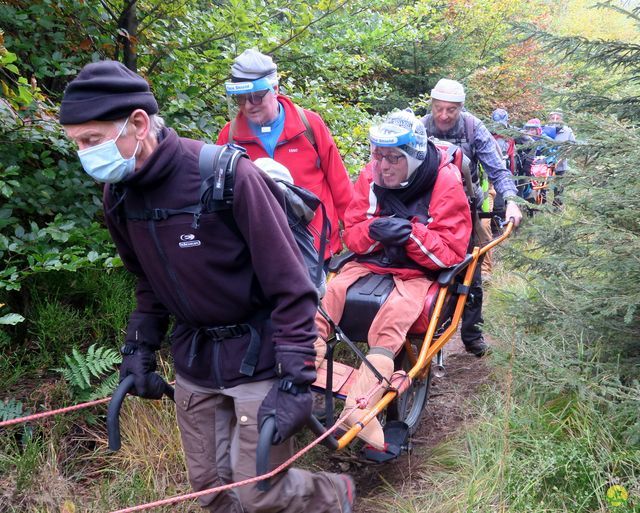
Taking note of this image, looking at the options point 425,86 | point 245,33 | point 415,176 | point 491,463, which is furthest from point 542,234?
point 425,86

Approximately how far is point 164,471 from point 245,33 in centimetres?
340

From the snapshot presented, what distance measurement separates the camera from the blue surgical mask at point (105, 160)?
2.24m

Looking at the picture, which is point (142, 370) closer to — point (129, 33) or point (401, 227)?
point (401, 227)

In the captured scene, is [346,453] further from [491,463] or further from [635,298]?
[635,298]

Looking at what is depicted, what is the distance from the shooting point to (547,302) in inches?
162

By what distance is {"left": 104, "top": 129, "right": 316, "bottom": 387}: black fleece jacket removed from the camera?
232 centimetres

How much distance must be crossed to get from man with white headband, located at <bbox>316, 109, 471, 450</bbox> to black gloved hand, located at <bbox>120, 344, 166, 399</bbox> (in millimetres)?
1199

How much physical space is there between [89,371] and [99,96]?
8.07ft

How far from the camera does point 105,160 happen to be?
2.25 m

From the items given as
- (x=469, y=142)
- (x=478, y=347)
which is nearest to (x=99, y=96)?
(x=469, y=142)

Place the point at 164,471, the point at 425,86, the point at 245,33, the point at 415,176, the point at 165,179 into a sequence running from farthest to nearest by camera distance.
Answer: the point at 425,86 → the point at 245,33 → the point at 415,176 → the point at 164,471 → the point at 165,179

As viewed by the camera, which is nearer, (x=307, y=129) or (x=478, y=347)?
(x=307, y=129)

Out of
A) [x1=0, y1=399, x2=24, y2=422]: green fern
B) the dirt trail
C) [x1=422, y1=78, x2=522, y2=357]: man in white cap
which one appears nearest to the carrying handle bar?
[x1=0, y1=399, x2=24, y2=422]: green fern

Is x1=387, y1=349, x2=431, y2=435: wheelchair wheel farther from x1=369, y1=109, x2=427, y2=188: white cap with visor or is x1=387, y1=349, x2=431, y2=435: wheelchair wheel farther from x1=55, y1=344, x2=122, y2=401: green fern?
x1=55, y1=344, x2=122, y2=401: green fern
